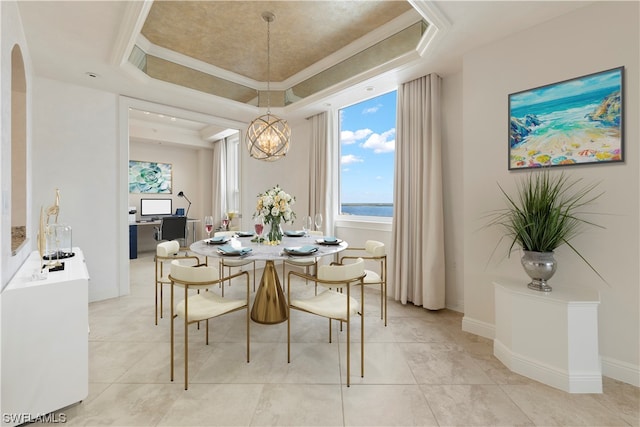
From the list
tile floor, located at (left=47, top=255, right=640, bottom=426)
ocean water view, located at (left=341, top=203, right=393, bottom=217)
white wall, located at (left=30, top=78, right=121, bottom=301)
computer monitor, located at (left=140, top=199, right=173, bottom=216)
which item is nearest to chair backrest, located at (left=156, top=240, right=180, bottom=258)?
tile floor, located at (left=47, top=255, right=640, bottom=426)

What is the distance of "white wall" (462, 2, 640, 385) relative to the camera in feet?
6.08

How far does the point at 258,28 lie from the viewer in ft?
9.71

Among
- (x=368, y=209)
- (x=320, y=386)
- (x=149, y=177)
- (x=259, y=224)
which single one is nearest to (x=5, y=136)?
(x=259, y=224)

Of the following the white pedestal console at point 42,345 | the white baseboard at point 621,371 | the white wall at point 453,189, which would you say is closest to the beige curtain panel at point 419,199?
the white wall at point 453,189

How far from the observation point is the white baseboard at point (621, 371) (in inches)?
72.0

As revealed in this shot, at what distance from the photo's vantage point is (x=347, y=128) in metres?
4.35

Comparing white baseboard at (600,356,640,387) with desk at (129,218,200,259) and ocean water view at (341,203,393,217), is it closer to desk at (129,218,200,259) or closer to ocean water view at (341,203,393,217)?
ocean water view at (341,203,393,217)

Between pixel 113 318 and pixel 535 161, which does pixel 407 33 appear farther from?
pixel 113 318

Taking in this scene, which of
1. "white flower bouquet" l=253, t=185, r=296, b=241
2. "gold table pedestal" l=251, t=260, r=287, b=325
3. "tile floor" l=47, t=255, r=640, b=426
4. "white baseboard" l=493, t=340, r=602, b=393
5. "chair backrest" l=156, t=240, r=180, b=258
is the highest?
"white flower bouquet" l=253, t=185, r=296, b=241

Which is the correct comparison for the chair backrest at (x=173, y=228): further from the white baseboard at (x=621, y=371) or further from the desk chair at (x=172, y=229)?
the white baseboard at (x=621, y=371)

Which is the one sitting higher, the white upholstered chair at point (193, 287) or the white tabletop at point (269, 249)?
the white tabletop at point (269, 249)

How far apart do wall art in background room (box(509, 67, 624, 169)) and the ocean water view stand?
A: 166 cm

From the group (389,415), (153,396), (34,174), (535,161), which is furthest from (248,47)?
(389,415)

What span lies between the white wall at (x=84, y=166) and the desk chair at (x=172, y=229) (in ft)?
7.03
